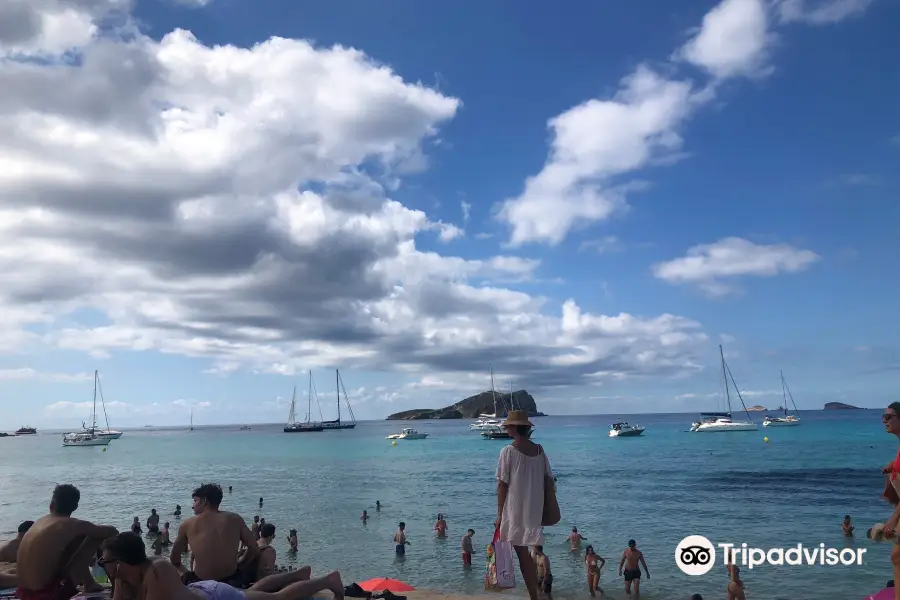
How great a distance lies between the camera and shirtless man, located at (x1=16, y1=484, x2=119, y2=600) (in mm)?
6059

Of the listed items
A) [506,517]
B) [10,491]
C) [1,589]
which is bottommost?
[10,491]

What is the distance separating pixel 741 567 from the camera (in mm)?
18344

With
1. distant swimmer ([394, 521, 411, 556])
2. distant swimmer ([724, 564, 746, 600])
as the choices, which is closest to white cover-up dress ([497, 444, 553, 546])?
distant swimmer ([724, 564, 746, 600])

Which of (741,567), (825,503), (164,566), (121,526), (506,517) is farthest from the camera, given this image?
(825,503)

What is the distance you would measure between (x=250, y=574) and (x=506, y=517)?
319 cm

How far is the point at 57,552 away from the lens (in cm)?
607

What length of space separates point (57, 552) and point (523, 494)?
15.2 feet

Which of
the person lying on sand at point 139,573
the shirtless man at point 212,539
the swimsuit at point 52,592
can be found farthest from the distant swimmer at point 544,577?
the person lying on sand at point 139,573

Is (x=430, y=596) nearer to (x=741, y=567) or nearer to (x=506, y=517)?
(x=506, y=517)

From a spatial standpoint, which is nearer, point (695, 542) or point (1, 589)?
point (1, 589)

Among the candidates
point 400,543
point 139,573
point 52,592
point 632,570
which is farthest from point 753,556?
point 139,573

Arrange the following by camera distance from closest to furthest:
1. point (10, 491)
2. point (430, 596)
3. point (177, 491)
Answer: point (430, 596), point (177, 491), point (10, 491)

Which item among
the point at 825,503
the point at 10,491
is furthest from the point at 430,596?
the point at 10,491

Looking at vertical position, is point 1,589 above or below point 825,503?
above
